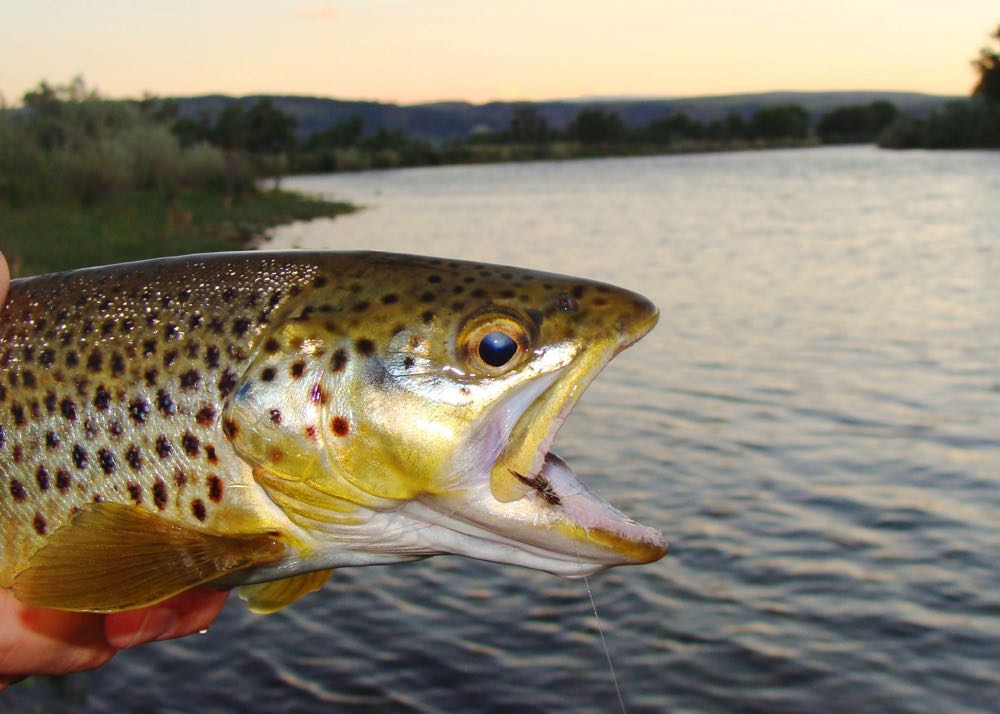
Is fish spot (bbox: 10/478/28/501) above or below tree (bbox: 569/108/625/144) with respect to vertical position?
below

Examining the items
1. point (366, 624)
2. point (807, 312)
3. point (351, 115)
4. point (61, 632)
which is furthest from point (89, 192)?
point (351, 115)

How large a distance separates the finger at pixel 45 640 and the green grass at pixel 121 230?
35.5ft

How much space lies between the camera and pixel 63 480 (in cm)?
267

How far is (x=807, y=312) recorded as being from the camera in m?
22.8

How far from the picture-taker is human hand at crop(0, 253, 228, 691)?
117 inches

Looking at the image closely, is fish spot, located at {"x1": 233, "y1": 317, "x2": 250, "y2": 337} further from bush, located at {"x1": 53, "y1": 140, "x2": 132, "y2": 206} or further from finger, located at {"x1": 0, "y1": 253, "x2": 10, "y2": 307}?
bush, located at {"x1": 53, "y1": 140, "x2": 132, "y2": 206}

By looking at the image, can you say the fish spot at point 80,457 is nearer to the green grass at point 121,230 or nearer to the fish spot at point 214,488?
the fish spot at point 214,488

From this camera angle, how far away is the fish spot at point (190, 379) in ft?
8.79

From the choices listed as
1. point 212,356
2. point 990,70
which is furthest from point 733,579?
point 990,70

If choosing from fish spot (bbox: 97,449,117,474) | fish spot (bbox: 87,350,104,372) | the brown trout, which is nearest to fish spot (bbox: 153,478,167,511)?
the brown trout

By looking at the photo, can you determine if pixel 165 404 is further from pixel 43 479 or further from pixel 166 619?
pixel 166 619

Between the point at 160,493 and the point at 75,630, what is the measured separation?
82 centimetres

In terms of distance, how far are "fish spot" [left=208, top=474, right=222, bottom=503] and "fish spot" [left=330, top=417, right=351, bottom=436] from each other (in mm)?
294

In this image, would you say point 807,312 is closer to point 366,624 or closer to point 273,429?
point 366,624
